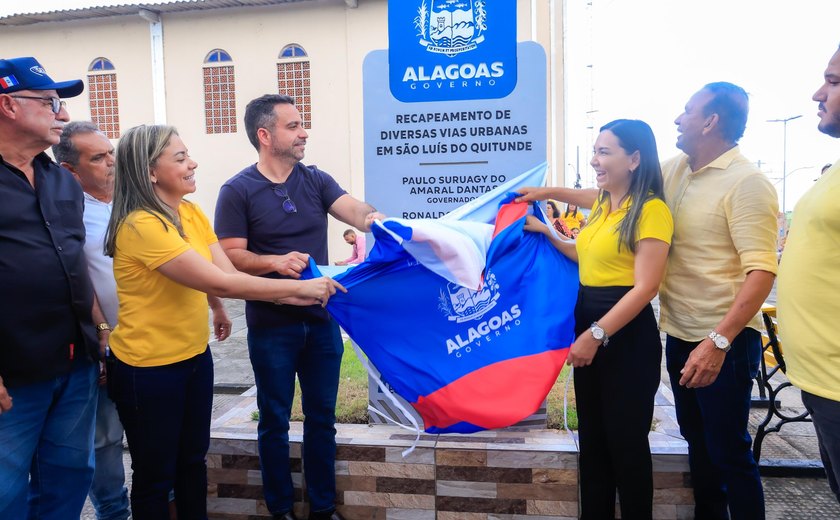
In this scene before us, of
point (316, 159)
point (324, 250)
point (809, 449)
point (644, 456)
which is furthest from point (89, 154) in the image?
point (316, 159)

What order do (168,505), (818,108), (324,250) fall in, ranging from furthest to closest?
(324,250) → (168,505) → (818,108)

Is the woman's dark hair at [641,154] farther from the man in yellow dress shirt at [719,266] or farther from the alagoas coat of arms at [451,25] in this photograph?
the alagoas coat of arms at [451,25]

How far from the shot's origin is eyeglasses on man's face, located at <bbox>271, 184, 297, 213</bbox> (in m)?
2.78

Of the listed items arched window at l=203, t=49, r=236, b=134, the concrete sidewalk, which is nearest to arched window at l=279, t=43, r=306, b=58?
arched window at l=203, t=49, r=236, b=134

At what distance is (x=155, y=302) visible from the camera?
2156 millimetres

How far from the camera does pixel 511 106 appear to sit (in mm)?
3346

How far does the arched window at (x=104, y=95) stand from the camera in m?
14.7

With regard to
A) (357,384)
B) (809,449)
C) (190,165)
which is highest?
(190,165)

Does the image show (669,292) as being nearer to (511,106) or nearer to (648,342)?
(648,342)

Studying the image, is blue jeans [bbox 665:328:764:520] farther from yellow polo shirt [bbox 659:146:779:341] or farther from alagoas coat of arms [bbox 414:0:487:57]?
alagoas coat of arms [bbox 414:0:487:57]

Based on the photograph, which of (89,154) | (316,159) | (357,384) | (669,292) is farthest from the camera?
(316,159)

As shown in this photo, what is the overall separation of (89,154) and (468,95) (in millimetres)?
1964

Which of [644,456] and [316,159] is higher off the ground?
[316,159]

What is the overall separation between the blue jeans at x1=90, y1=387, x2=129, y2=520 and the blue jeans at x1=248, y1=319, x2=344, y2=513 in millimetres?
639
